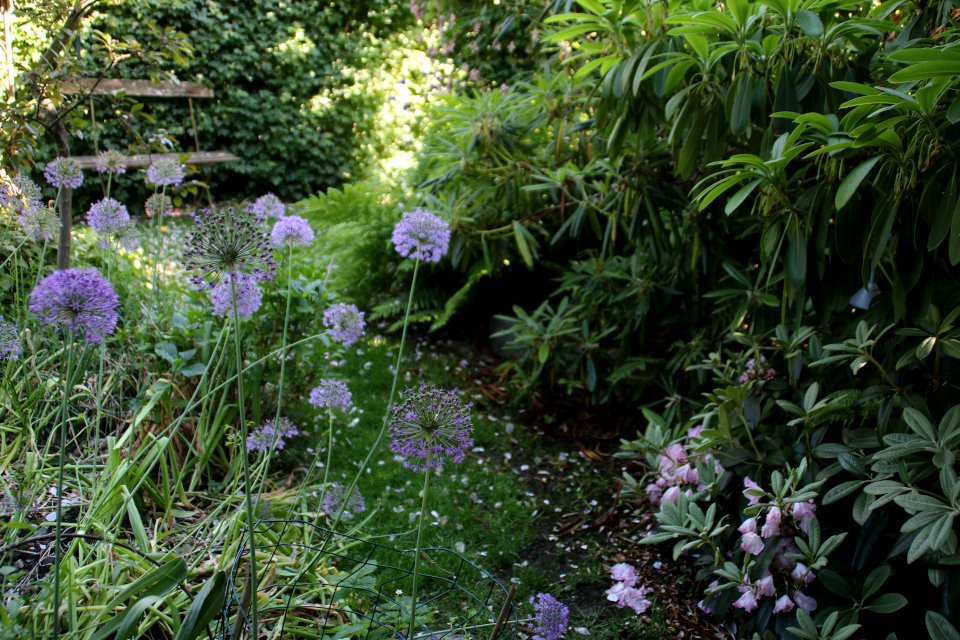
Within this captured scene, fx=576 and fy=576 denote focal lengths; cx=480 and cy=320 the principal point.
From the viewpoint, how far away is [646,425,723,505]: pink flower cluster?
1850 mm

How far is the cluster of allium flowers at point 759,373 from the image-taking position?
6.02ft

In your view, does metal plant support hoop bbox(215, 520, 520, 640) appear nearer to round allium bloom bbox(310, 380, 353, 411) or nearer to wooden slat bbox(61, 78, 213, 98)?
round allium bloom bbox(310, 380, 353, 411)

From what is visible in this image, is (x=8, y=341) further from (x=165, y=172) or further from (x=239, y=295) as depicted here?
(x=165, y=172)

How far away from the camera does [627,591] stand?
5.82 ft

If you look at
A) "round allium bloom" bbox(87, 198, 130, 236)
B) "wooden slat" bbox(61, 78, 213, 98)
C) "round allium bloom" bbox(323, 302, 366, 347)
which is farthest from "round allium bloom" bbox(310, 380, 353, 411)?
"wooden slat" bbox(61, 78, 213, 98)

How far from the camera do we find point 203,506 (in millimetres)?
2012

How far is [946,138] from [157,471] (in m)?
2.57

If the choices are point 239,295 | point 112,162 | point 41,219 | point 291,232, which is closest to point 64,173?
point 41,219

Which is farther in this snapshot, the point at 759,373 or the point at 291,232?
the point at 759,373

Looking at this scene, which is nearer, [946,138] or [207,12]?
[946,138]

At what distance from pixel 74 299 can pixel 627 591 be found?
1.64 m

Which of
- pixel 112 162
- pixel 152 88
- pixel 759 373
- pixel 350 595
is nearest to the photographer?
pixel 350 595

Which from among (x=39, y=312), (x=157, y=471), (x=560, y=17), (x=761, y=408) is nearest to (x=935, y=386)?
(x=761, y=408)

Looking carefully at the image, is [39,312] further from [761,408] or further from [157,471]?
[761,408]
